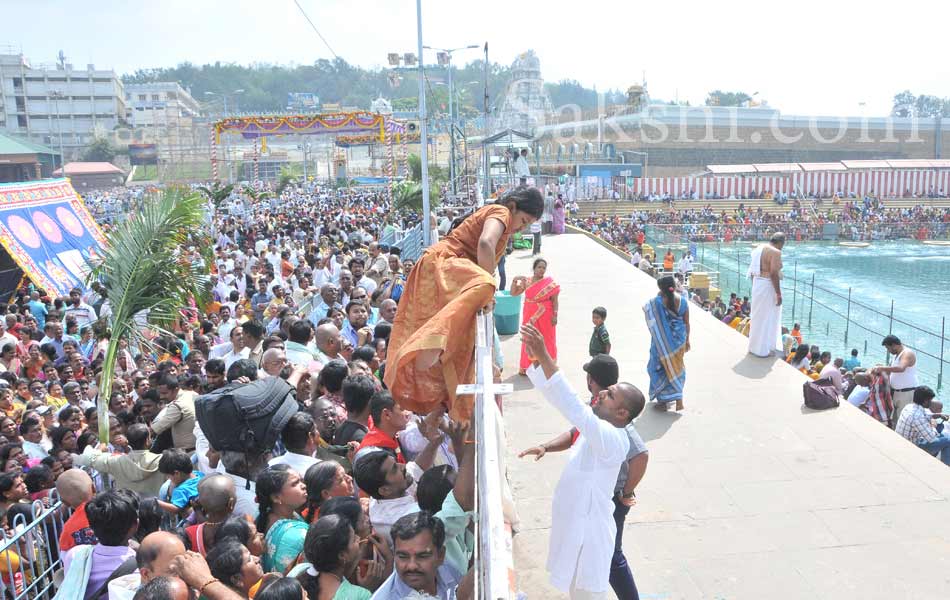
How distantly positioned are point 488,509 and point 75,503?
2.68 m

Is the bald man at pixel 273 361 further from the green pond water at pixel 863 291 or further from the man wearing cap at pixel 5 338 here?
the green pond water at pixel 863 291

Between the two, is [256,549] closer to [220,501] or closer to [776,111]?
[220,501]

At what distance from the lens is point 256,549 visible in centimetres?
288

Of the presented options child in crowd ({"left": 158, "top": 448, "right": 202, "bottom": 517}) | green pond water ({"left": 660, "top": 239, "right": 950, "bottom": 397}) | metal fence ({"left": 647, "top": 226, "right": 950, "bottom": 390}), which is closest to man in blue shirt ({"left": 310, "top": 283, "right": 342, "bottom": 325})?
child in crowd ({"left": 158, "top": 448, "right": 202, "bottom": 517})

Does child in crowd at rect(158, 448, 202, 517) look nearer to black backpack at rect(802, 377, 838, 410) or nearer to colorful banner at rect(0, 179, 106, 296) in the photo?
black backpack at rect(802, 377, 838, 410)

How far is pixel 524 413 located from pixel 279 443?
122 inches

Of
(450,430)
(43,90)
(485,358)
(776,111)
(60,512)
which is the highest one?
(43,90)

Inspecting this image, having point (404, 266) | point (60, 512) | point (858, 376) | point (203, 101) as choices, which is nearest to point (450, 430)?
point (60, 512)

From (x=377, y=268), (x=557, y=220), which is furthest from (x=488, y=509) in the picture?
(x=557, y=220)

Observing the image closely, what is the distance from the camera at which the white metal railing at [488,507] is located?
1583mm

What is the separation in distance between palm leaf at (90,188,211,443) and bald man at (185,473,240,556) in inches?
116

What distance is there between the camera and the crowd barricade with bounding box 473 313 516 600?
158 centimetres

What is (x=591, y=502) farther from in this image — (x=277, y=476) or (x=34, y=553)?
(x=34, y=553)

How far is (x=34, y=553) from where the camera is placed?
12.3ft
